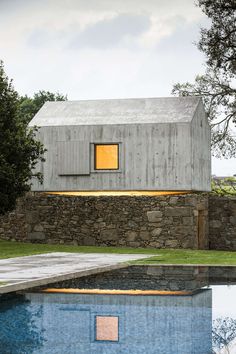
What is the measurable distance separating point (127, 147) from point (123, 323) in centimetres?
1984

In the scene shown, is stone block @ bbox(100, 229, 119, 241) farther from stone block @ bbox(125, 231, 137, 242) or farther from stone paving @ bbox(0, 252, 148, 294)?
stone paving @ bbox(0, 252, 148, 294)

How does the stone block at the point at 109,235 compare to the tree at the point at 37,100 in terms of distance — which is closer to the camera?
the stone block at the point at 109,235

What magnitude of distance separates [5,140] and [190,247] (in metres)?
8.53

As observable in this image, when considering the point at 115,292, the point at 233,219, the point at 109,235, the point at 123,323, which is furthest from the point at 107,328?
the point at 233,219

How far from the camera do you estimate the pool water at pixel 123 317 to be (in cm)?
893

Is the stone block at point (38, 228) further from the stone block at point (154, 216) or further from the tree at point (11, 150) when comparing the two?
the stone block at point (154, 216)

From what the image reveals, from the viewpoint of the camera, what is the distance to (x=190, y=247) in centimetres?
2942

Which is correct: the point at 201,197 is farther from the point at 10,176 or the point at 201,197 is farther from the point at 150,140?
the point at 10,176

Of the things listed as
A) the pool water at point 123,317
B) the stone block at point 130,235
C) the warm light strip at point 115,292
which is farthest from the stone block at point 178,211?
the warm light strip at point 115,292

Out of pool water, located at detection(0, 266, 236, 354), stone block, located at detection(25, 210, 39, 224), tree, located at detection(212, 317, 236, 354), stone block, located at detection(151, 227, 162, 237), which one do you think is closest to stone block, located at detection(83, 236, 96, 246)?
stone block, located at detection(25, 210, 39, 224)

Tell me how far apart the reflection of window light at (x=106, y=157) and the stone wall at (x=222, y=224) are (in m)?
4.90


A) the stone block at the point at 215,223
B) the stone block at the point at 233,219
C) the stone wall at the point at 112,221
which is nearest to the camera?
the stone wall at the point at 112,221

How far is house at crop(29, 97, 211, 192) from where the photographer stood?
2980 centimetres

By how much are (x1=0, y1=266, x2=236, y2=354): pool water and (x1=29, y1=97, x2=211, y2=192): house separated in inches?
540
